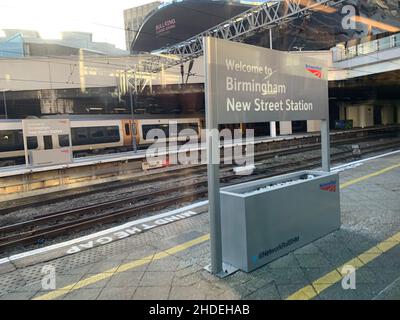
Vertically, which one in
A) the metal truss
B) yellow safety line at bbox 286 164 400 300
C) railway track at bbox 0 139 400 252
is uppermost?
the metal truss

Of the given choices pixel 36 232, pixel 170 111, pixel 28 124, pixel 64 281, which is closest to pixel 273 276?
pixel 64 281

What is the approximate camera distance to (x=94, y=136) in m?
21.5

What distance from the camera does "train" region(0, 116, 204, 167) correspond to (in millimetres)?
18219

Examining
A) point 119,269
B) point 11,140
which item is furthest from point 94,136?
point 119,269

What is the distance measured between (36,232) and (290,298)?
17.7 ft

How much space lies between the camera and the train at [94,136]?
717 inches

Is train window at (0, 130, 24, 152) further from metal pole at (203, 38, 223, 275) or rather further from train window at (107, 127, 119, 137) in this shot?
metal pole at (203, 38, 223, 275)

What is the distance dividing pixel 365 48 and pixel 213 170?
83.3 ft

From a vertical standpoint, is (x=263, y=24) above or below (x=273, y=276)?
above

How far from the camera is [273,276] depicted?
335 cm

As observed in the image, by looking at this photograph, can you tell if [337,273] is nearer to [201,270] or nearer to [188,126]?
→ [201,270]

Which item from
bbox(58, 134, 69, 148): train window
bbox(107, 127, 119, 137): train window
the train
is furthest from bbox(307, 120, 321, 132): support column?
bbox(58, 134, 69, 148): train window

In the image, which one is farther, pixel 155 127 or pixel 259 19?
pixel 155 127
